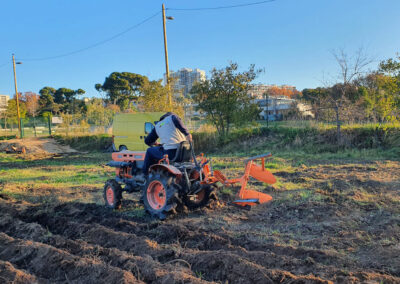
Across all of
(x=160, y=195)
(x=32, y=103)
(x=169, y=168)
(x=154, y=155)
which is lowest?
(x=160, y=195)

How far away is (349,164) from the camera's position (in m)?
10.8

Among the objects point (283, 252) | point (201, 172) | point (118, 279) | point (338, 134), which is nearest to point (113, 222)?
point (201, 172)

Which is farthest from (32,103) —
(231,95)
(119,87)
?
(231,95)

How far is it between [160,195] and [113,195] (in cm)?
120

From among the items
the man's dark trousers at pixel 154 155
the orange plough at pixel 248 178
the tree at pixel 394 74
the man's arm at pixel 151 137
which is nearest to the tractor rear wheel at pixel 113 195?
the man's dark trousers at pixel 154 155

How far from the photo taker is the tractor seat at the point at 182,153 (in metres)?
5.65

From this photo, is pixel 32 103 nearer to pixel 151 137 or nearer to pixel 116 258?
pixel 151 137

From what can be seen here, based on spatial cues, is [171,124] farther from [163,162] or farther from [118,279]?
[118,279]

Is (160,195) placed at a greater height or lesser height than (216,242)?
greater

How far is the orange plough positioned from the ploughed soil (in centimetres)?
33

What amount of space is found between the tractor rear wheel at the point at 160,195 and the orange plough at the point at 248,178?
65cm

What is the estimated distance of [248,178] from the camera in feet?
18.2

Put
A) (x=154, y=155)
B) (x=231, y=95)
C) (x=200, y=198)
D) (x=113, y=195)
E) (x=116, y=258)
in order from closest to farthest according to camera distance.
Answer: (x=116, y=258), (x=154, y=155), (x=200, y=198), (x=113, y=195), (x=231, y=95)

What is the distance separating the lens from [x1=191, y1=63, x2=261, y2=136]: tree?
Answer: 1731 centimetres
